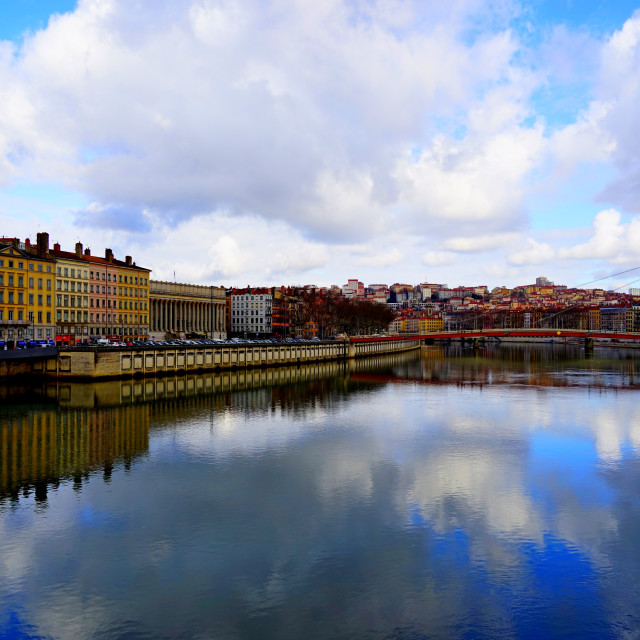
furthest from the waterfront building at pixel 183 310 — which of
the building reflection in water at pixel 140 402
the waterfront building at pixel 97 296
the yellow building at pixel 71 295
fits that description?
the building reflection in water at pixel 140 402

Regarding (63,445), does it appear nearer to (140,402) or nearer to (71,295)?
(140,402)

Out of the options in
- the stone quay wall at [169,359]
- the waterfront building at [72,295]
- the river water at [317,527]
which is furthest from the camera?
the waterfront building at [72,295]

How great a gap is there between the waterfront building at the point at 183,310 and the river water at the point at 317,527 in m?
81.3

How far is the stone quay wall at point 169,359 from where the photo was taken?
221 ft

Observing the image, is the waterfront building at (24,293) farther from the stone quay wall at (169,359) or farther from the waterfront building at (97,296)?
the stone quay wall at (169,359)

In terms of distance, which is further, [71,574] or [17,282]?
[17,282]

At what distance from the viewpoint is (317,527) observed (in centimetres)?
2289

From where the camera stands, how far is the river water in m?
16.7

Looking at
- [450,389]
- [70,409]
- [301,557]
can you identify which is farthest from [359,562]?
[450,389]

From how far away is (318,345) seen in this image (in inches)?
4545

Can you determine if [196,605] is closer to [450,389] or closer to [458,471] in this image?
[458,471]

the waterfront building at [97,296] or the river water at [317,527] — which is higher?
the waterfront building at [97,296]

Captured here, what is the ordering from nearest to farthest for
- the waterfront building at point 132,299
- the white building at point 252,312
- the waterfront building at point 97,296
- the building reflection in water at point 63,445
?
the building reflection in water at point 63,445
the waterfront building at point 97,296
the waterfront building at point 132,299
the white building at point 252,312

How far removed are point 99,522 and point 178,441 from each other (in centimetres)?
1551
